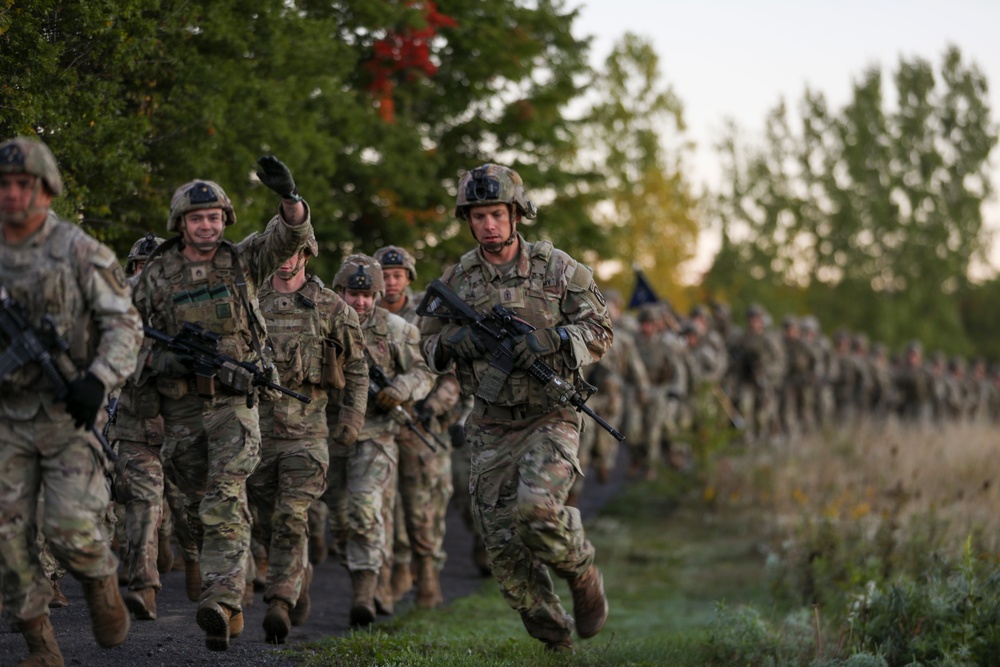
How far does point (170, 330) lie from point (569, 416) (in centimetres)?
229

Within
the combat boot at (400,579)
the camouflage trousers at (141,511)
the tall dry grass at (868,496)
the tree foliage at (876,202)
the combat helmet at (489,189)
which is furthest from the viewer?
the tree foliage at (876,202)

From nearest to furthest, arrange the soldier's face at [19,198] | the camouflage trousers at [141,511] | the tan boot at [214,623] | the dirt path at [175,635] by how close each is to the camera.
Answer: the soldier's face at [19,198]
the tan boot at [214,623]
the dirt path at [175,635]
the camouflage trousers at [141,511]

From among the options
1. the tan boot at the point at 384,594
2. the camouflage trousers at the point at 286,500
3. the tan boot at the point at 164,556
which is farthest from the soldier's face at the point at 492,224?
the tan boot at the point at 164,556

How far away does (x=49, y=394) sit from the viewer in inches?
247

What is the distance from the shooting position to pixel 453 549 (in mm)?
14594

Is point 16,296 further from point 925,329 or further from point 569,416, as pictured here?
Result: point 925,329

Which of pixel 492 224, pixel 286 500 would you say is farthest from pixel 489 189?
pixel 286 500

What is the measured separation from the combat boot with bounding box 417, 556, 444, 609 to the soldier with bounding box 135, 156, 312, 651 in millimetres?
3288

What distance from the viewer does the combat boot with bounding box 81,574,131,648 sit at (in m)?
6.35

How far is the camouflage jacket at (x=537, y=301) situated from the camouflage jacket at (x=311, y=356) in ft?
3.40

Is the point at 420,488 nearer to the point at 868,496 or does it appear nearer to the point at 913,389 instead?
the point at 868,496

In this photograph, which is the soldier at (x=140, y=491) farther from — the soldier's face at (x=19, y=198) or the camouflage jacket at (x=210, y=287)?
the soldier's face at (x=19, y=198)

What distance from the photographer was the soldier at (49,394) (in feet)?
20.2

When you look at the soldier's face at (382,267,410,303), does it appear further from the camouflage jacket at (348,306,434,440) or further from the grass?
the grass
